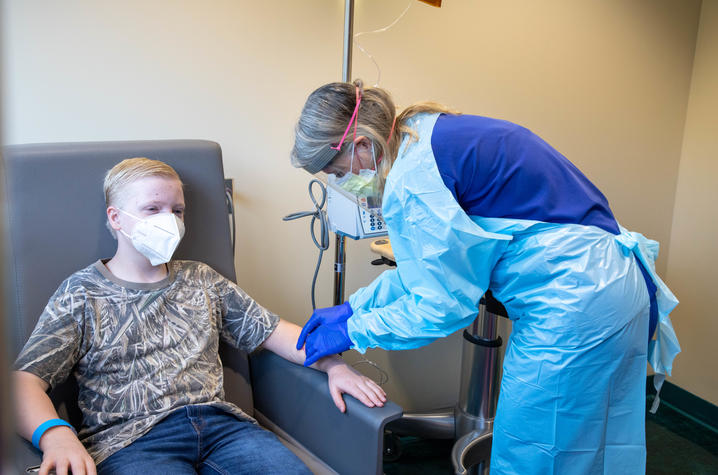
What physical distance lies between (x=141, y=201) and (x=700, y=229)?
95.2 inches

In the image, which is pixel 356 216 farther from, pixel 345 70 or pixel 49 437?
pixel 49 437

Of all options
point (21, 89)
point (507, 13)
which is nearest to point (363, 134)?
point (21, 89)

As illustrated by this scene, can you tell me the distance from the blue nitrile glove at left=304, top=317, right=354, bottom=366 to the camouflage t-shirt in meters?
0.23

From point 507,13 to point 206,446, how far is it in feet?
6.09

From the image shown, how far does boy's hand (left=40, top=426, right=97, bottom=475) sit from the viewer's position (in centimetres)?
107

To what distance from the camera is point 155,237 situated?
1.34 meters

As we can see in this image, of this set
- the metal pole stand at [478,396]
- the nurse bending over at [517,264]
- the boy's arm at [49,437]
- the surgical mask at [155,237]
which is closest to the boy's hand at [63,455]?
the boy's arm at [49,437]

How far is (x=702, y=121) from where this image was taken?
264 cm

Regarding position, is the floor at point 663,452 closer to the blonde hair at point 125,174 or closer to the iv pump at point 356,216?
the iv pump at point 356,216

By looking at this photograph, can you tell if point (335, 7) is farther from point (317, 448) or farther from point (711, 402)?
point (711, 402)

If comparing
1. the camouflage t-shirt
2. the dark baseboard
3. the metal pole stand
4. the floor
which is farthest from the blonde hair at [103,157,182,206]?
the dark baseboard

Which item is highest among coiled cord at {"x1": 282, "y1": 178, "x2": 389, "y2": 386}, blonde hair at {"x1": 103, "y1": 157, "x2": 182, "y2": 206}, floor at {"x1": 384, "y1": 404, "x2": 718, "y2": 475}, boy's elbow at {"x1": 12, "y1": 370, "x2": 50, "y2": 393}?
blonde hair at {"x1": 103, "y1": 157, "x2": 182, "y2": 206}

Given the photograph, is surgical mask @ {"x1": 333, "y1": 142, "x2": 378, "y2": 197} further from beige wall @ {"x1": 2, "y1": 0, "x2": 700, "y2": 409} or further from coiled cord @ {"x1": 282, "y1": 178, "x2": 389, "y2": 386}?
beige wall @ {"x1": 2, "y1": 0, "x2": 700, "y2": 409}

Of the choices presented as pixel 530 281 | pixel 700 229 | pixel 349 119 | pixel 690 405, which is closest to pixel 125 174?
pixel 349 119
